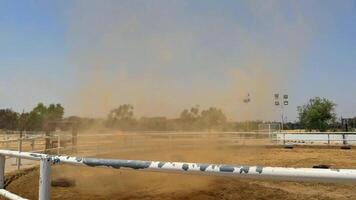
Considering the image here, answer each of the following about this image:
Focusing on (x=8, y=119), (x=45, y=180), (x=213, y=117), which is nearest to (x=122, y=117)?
(x=213, y=117)

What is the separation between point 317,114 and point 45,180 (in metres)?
73.1

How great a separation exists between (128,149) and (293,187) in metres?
15.2

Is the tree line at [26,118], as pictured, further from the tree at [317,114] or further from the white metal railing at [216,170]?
the white metal railing at [216,170]

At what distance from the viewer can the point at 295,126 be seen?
266ft

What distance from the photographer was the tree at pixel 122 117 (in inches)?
814

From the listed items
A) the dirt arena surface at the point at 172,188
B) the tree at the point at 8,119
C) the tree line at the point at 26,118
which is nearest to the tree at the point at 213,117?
the dirt arena surface at the point at 172,188

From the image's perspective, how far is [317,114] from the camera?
73750 millimetres

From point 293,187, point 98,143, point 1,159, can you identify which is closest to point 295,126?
point 98,143

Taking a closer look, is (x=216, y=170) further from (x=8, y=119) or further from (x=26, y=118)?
(x=8, y=119)

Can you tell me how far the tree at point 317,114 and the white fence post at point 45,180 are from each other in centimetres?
7041

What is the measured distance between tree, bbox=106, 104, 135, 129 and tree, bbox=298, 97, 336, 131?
50.4 metres

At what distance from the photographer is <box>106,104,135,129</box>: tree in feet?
67.9

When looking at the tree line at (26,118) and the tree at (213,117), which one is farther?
the tree line at (26,118)

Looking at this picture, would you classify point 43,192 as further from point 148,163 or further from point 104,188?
point 104,188
